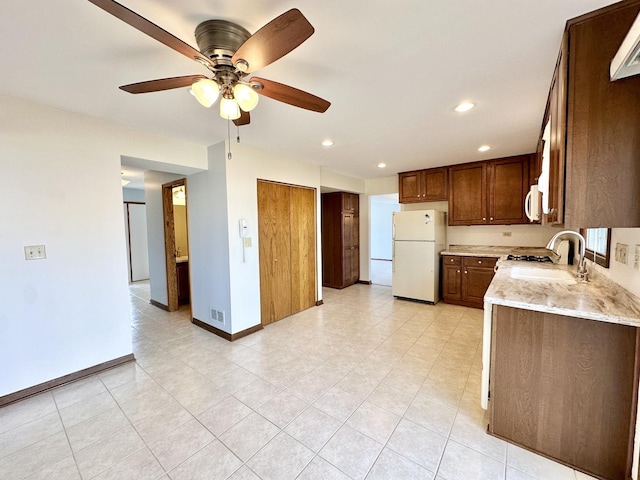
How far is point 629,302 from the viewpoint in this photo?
1446 millimetres

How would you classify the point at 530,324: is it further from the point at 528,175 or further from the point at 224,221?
the point at 528,175

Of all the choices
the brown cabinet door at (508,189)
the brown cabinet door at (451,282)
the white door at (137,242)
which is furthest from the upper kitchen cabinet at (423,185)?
the white door at (137,242)

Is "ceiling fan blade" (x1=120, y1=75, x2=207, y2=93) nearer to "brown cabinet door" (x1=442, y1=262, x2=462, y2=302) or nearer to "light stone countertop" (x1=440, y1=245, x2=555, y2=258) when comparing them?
"light stone countertop" (x1=440, y1=245, x2=555, y2=258)

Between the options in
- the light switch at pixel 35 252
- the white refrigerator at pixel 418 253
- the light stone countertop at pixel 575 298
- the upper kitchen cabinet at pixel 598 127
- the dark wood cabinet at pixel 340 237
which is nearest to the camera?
the upper kitchen cabinet at pixel 598 127

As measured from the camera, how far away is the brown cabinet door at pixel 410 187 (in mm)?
4816

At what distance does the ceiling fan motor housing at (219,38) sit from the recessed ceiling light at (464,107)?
1777 millimetres

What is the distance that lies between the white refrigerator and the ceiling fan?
10.7 feet

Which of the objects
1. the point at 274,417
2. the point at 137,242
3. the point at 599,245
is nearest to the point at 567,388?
the point at 599,245

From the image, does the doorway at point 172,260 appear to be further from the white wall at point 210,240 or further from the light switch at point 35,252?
the light switch at point 35,252

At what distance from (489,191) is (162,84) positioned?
4488mm

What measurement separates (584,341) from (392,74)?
1946mm

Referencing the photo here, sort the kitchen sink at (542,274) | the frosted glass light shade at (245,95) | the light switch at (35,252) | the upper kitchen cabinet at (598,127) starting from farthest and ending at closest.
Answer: the kitchen sink at (542,274) → the light switch at (35,252) → the frosted glass light shade at (245,95) → the upper kitchen cabinet at (598,127)

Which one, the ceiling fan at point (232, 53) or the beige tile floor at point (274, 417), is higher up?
the ceiling fan at point (232, 53)

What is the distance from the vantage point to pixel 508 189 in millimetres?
4059
